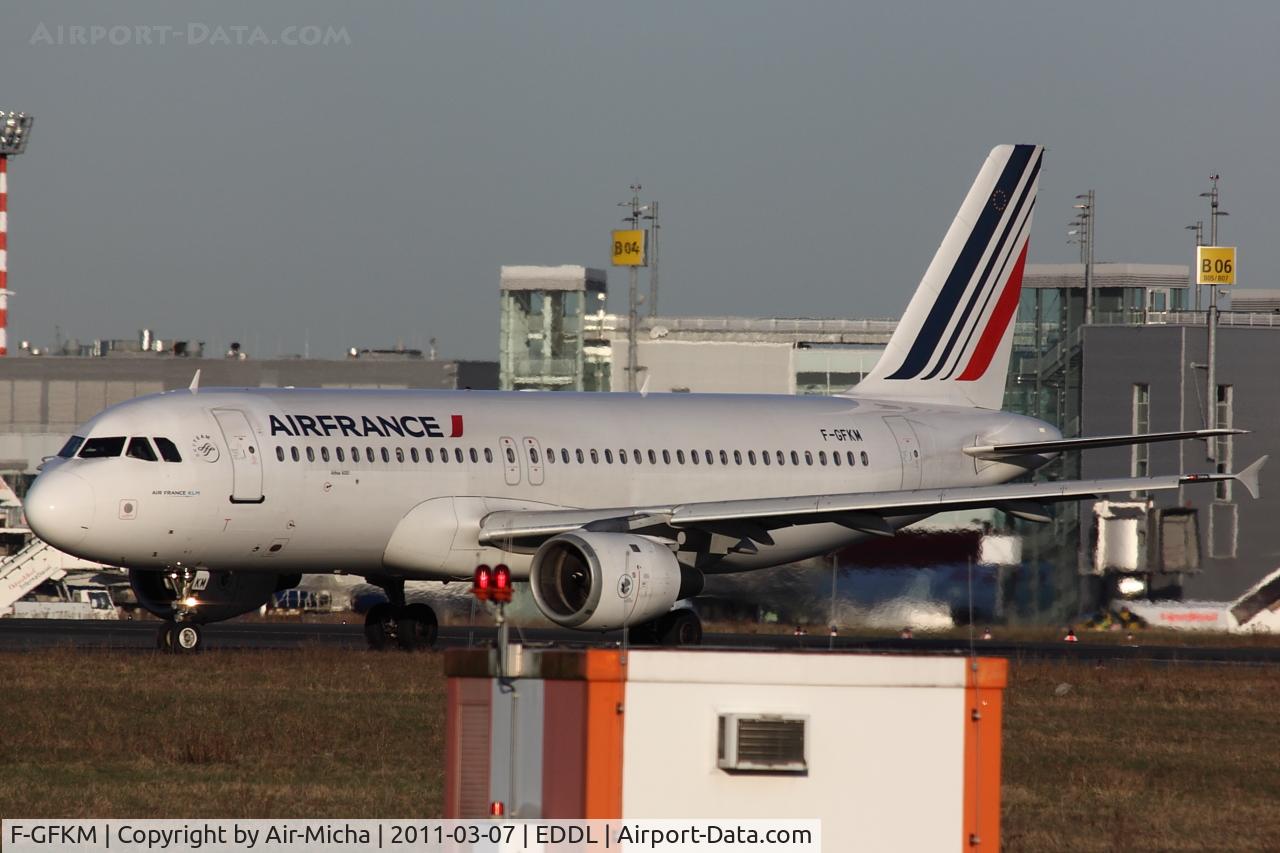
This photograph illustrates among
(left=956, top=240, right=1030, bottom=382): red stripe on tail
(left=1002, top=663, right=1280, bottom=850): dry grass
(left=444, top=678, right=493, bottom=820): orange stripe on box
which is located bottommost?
(left=1002, top=663, right=1280, bottom=850): dry grass

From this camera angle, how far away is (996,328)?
3875 centimetres

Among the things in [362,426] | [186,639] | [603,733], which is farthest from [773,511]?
[603,733]

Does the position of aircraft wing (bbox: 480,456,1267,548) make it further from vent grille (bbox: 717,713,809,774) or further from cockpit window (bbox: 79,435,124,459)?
vent grille (bbox: 717,713,809,774)

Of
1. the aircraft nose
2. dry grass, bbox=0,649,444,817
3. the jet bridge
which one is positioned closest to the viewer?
dry grass, bbox=0,649,444,817

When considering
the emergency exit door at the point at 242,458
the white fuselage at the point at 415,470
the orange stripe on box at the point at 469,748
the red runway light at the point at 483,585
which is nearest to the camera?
the orange stripe on box at the point at 469,748

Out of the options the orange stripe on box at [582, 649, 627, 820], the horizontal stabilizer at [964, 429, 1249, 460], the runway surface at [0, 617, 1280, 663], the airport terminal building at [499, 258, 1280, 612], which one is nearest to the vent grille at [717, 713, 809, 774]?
the orange stripe on box at [582, 649, 627, 820]

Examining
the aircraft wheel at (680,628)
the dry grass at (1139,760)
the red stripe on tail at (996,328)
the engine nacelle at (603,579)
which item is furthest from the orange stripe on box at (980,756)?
the red stripe on tail at (996,328)

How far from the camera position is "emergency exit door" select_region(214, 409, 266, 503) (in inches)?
1116

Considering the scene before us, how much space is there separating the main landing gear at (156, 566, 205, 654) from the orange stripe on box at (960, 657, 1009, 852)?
20763mm

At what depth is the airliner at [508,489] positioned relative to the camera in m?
27.8

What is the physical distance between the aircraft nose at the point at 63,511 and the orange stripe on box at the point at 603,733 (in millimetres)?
20060

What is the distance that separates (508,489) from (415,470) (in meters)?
1.66

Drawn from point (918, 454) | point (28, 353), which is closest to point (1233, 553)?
point (918, 454)

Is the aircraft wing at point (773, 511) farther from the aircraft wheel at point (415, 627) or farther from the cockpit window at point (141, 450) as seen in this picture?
the cockpit window at point (141, 450)
